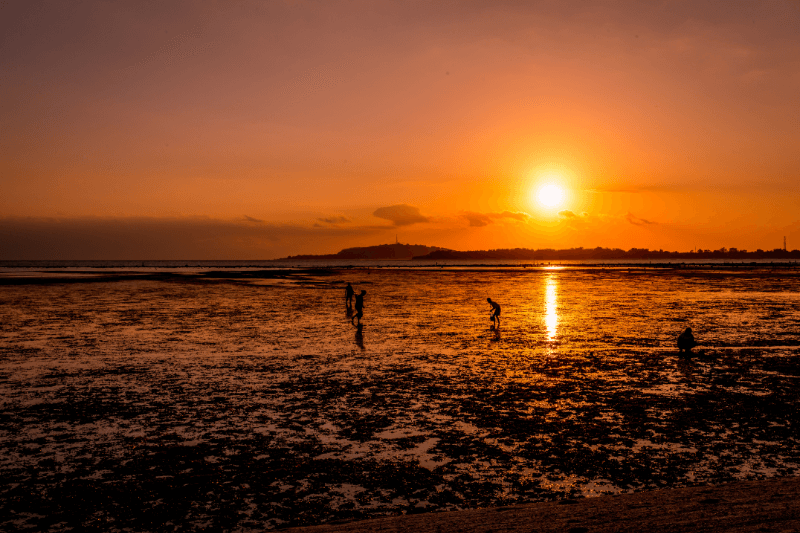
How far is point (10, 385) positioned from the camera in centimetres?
1334

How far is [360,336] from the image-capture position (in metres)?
21.1

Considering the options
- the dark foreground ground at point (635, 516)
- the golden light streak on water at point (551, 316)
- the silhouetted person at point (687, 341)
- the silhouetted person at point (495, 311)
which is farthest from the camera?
the silhouetted person at point (495, 311)

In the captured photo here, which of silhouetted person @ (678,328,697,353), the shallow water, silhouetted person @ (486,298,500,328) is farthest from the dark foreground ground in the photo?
silhouetted person @ (486,298,500,328)

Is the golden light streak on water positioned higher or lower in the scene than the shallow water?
higher

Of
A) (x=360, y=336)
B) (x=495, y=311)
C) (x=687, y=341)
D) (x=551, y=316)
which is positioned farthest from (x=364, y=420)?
(x=551, y=316)

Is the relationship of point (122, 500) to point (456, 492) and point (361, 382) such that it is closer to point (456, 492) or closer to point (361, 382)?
point (456, 492)

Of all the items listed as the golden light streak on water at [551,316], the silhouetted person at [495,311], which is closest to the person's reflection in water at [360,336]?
the silhouetted person at [495,311]

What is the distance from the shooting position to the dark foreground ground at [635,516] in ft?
18.0

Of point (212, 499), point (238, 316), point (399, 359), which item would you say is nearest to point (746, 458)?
point (212, 499)

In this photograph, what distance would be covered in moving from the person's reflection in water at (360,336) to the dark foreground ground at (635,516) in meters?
12.7

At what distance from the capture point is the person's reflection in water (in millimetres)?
19230

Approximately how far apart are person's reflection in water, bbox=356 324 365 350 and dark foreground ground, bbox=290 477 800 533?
12.7 meters

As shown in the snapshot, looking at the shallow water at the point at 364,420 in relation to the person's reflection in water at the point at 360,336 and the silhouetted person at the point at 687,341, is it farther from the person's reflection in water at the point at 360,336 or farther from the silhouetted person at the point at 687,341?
the silhouetted person at the point at 687,341

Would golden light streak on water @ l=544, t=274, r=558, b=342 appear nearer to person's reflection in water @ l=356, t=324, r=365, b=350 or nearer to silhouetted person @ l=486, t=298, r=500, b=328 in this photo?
silhouetted person @ l=486, t=298, r=500, b=328
